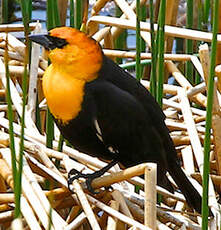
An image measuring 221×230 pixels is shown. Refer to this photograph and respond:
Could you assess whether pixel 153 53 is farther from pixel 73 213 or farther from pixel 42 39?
pixel 73 213

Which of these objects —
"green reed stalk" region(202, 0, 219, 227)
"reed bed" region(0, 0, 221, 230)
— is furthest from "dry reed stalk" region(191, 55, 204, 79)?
"green reed stalk" region(202, 0, 219, 227)

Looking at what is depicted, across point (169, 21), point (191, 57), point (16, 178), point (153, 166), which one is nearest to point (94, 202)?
point (153, 166)

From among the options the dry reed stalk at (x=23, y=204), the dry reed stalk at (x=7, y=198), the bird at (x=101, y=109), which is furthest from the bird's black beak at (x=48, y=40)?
the dry reed stalk at (x=7, y=198)

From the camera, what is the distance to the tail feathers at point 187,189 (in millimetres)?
2201

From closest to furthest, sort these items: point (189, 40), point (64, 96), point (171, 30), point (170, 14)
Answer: point (64, 96) < point (171, 30) < point (189, 40) < point (170, 14)

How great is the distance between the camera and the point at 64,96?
2.14 metres

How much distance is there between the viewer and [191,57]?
278 centimetres

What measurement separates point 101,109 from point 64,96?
13cm

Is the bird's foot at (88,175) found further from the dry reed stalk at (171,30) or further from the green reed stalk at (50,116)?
the dry reed stalk at (171,30)

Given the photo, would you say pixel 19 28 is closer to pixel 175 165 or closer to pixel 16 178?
pixel 175 165

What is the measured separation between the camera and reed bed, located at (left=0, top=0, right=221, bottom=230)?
1.84m

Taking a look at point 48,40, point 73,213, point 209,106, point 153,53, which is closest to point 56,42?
point 48,40

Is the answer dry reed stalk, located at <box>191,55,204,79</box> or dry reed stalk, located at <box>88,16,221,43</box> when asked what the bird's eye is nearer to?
dry reed stalk, located at <box>88,16,221,43</box>

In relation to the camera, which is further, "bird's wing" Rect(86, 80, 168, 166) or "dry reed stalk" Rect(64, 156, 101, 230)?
"bird's wing" Rect(86, 80, 168, 166)
